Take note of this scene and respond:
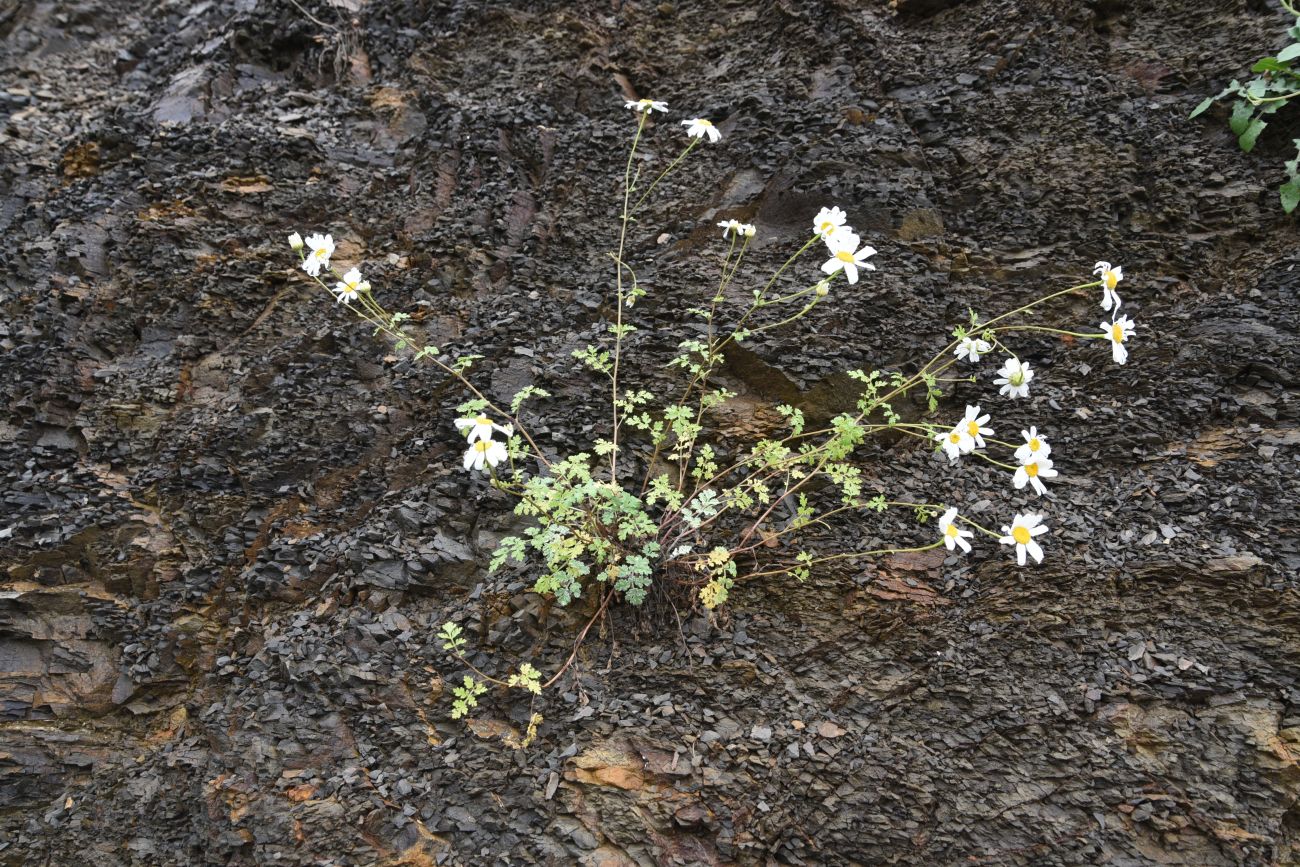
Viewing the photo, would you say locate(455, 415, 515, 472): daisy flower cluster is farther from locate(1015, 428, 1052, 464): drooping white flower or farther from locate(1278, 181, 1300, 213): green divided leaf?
locate(1278, 181, 1300, 213): green divided leaf

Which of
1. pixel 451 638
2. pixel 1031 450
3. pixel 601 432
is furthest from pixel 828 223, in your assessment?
pixel 451 638

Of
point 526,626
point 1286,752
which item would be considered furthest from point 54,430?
point 1286,752

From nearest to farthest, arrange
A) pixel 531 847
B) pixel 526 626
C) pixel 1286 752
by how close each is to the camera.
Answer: pixel 1286 752
pixel 531 847
pixel 526 626

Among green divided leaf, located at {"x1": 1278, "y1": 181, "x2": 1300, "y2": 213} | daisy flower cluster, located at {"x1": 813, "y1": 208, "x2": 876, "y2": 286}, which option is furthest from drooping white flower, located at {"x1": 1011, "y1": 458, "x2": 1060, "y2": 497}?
green divided leaf, located at {"x1": 1278, "y1": 181, "x2": 1300, "y2": 213}

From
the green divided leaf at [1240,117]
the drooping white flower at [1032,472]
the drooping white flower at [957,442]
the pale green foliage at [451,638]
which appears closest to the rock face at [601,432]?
the pale green foliage at [451,638]

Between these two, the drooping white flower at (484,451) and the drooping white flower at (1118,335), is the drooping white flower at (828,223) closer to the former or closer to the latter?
the drooping white flower at (1118,335)

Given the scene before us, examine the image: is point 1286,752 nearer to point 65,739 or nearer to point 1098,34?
point 1098,34
